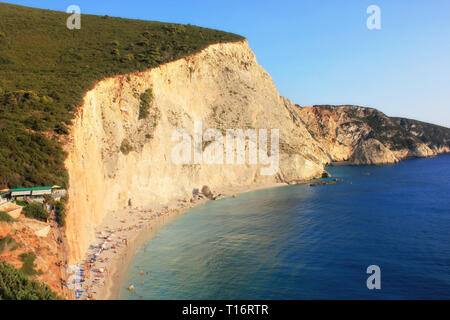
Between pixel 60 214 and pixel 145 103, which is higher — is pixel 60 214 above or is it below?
below

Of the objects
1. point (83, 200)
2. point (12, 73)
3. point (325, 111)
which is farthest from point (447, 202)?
point (325, 111)

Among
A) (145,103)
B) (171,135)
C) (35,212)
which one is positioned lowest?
(35,212)

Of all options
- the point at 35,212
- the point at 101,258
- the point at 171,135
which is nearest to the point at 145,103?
the point at 171,135

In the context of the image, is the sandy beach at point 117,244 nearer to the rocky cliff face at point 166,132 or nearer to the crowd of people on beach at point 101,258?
the crowd of people on beach at point 101,258

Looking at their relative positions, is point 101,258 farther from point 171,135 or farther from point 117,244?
point 171,135

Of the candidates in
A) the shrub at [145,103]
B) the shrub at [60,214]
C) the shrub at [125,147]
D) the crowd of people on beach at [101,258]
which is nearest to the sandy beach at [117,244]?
the crowd of people on beach at [101,258]
